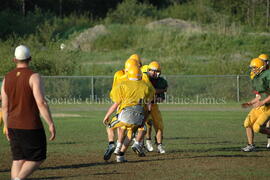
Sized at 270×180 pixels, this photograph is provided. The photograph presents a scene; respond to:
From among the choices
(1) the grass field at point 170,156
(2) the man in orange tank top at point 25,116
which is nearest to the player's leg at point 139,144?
(1) the grass field at point 170,156

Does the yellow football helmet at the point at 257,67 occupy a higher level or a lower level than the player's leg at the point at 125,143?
higher

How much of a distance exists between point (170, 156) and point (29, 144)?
536 cm

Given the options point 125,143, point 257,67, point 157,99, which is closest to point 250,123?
point 257,67

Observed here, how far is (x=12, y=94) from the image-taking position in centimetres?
821

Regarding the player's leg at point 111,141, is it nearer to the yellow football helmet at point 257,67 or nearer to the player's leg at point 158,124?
the player's leg at point 158,124

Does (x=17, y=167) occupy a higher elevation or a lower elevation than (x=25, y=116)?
lower

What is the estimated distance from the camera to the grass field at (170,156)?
10742mm

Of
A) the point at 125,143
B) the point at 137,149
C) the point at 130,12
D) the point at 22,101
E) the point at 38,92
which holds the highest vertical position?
the point at 130,12

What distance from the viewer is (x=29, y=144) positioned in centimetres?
819

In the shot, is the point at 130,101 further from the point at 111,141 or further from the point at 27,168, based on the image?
the point at 27,168

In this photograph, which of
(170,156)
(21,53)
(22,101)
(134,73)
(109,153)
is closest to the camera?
(22,101)

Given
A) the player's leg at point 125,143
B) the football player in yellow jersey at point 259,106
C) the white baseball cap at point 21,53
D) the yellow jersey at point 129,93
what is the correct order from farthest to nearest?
the football player in yellow jersey at point 259,106 < the player's leg at point 125,143 < the yellow jersey at point 129,93 < the white baseball cap at point 21,53

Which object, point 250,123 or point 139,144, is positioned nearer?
point 139,144

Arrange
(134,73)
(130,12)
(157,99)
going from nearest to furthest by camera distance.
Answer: (134,73) < (157,99) < (130,12)
